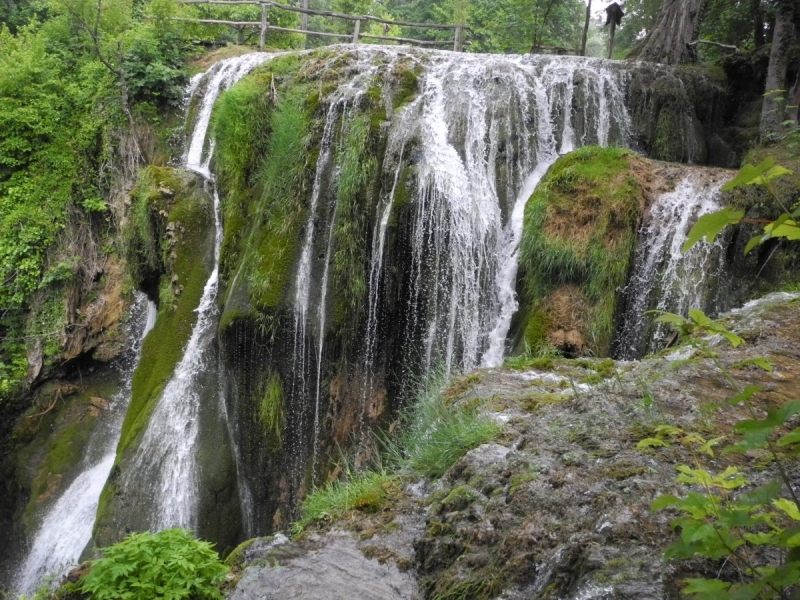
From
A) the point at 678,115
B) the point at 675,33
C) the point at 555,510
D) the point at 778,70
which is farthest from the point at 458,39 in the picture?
the point at 555,510

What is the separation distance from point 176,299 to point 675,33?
32.9ft

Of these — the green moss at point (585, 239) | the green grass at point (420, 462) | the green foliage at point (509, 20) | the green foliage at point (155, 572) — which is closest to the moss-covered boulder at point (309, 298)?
the green moss at point (585, 239)

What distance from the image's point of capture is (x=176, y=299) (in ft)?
27.8

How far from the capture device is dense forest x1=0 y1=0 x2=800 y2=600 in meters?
3.89

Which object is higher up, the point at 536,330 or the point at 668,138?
the point at 668,138

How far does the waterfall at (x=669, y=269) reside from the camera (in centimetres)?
618

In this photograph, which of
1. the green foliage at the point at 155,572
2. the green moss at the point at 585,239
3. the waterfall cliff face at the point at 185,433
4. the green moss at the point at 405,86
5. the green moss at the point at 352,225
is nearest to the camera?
the green foliage at the point at 155,572

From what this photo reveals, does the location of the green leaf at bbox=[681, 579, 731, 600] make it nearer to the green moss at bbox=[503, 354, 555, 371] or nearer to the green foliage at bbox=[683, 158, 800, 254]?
the green foliage at bbox=[683, 158, 800, 254]

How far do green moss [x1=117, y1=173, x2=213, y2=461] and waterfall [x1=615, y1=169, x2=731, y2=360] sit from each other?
5788 mm

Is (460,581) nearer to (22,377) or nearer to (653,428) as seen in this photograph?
(653,428)

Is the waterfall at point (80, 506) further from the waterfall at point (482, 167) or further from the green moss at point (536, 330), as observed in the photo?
the green moss at point (536, 330)

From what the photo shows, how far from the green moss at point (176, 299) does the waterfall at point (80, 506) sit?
1.51 meters

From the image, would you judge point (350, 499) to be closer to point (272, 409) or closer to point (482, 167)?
point (272, 409)

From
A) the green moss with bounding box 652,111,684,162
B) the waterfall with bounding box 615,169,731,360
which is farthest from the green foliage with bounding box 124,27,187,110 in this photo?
the waterfall with bounding box 615,169,731,360
